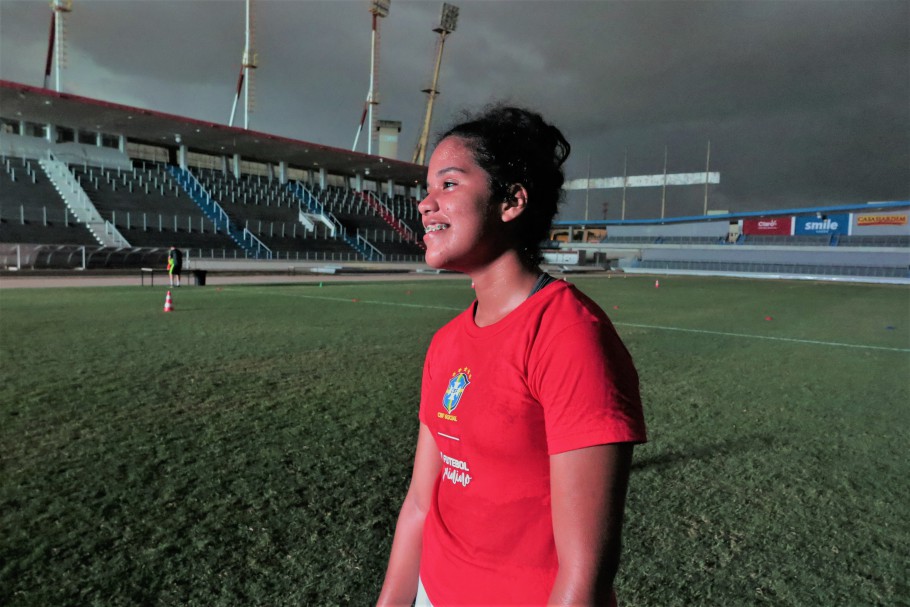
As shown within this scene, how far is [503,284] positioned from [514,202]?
0.67 ft

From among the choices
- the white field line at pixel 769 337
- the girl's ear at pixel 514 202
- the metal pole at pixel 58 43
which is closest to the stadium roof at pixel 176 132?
the metal pole at pixel 58 43

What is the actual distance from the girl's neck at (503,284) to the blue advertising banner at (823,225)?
58.9 meters

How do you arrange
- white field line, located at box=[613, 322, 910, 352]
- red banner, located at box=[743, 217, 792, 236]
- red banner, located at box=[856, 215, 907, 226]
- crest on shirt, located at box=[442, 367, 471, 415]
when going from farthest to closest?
red banner, located at box=[743, 217, 792, 236] → red banner, located at box=[856, 215, 907, 226] → white field line, located at box=[613, 322, 910, 352] → crest on shirt, located at box=[442, 367, 471, 415]

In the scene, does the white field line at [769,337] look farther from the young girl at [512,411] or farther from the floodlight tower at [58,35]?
the floodlight tower at [58,35]

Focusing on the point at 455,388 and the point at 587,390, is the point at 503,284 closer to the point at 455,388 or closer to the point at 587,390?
the point at 455,388

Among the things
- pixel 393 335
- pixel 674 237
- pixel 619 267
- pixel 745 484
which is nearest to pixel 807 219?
pixel 674 237

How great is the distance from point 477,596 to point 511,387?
1.63 ft

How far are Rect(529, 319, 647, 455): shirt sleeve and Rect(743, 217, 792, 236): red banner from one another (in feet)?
199

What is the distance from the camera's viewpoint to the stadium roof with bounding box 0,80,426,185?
35719 millimetres

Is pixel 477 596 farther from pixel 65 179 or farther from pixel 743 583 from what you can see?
pixel 65 179

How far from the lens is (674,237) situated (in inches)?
2362

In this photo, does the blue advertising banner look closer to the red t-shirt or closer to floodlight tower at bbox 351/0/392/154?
floodlight tower at bbox 351/0/392/154

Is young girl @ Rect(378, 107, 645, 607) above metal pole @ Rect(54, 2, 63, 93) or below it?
below

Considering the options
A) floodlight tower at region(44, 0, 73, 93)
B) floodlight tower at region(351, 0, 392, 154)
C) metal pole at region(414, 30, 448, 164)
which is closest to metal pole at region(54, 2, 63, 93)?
floodlight tower at region(44, 0, 73, 93)
